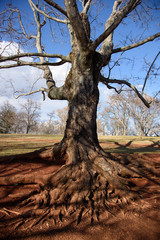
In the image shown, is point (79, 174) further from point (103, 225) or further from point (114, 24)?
point (114, 24)

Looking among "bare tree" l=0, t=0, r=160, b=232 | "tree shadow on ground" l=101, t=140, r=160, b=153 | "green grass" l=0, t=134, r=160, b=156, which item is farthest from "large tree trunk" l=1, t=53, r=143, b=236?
"tree shadow on ground" l=101, t=140, r=160, b=153

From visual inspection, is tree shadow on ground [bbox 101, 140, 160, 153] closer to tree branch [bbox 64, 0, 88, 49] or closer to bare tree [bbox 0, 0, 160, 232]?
bare tree [bbox 0, 0, 160, 232]

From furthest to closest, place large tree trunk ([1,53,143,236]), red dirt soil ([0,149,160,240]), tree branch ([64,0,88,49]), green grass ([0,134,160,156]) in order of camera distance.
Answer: green grass ([0,134,160,156]), tree branch ([64,0,88,49]), large tree trunk ([1,53,143,236]), red dirt soil ([0,149,160,240])

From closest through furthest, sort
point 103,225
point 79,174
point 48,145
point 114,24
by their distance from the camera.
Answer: point 103,225 < point 79,174 < point 114,24 < point 48,145

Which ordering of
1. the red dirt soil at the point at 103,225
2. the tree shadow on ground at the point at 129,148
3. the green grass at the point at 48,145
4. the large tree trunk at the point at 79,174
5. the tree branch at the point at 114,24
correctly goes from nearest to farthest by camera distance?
the red dirt soil at the point at 103,225, the large tree trunk at the point at 79,174, the tree branch at the point at 114,24, the green grass at the point at 48,145, the tree shadow on ground at the point at 129,148

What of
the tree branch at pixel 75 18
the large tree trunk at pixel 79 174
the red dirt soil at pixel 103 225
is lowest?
the red dirt soil at pixel 103 225

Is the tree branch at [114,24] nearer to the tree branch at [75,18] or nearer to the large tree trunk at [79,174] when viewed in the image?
the tree branch at [75,18]

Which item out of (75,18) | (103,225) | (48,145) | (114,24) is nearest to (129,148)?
(48,145)

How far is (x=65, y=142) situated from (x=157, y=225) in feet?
7.38

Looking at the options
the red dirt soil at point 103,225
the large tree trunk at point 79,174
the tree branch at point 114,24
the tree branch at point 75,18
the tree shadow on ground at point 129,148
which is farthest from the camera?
the tree shadow on ground at point 129,148

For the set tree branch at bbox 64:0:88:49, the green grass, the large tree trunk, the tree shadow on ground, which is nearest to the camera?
the large tree trunk

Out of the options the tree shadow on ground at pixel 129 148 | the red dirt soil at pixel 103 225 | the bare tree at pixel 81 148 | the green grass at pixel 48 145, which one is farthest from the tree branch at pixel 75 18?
the tree shadow on ground at pixel 129 148

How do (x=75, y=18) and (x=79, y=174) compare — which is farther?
(x=75, y=18)

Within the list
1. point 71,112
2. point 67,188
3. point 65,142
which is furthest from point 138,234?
point 71,112
